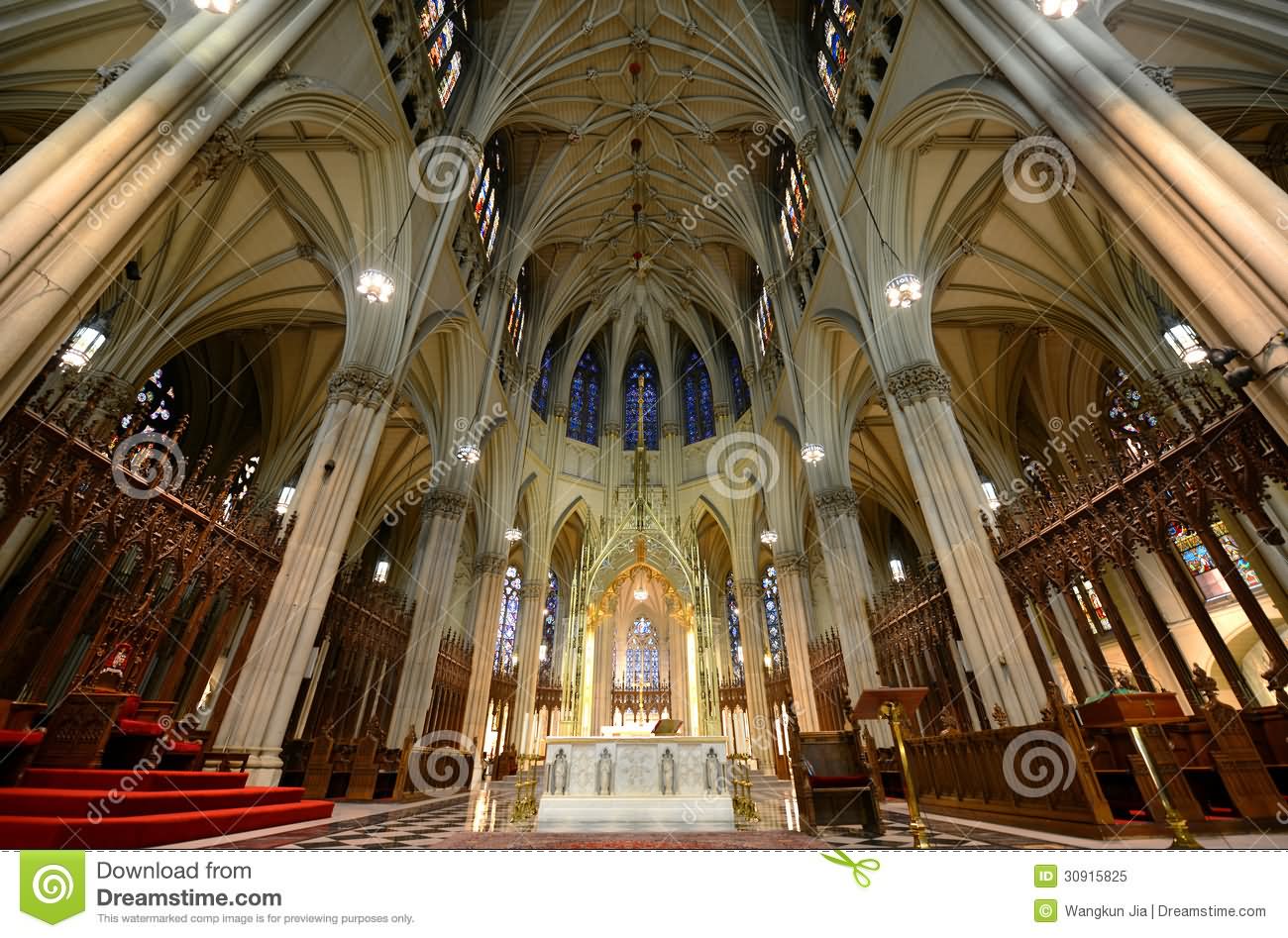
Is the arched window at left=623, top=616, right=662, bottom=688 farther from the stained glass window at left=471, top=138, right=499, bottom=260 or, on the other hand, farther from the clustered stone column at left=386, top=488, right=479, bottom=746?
the stained glass window at left=471, top=138, right=499, bottom=260

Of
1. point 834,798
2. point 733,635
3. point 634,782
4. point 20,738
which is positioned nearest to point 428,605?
point 634,782

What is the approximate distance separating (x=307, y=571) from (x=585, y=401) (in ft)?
62.4

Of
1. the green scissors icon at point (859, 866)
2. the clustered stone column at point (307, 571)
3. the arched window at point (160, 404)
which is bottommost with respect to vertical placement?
the green scissors icon at point (859, 866)

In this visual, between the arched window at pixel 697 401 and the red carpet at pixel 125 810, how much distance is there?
21.2 metres

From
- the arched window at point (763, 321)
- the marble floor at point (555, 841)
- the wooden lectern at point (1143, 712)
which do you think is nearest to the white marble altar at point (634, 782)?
the marble floor at point (555, 841)

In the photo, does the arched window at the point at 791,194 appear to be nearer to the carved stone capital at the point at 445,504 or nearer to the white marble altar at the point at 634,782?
the carved stone capital at the point at 445,504

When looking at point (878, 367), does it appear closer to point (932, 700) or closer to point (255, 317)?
point (932, 700)

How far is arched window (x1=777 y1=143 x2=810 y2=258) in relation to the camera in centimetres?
1567

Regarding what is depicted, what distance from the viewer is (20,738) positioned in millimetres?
4297

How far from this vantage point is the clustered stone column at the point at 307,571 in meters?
7.27

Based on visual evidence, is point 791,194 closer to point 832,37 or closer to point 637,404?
point 832,37

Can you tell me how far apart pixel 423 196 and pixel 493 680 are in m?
14.4

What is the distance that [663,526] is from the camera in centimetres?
1683

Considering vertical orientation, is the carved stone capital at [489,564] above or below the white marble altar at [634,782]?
above
